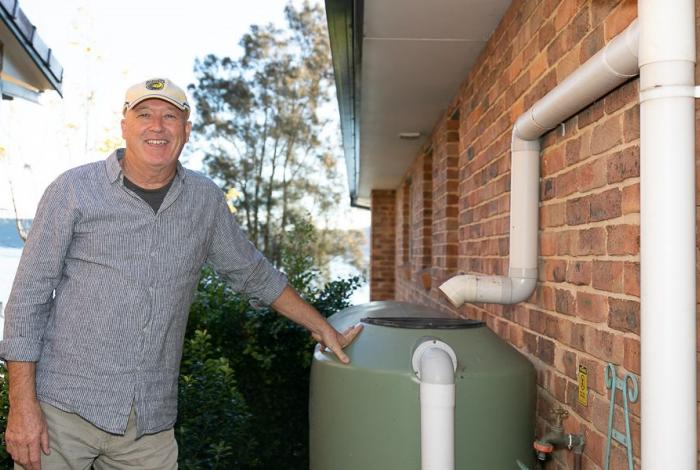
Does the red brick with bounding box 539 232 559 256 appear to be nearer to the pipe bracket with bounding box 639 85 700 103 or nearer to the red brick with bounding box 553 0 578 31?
the red brick with bounding box 553 0 578 31

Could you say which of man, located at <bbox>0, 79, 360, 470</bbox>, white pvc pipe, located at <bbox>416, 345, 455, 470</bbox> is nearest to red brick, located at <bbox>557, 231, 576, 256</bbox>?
white pvc pipe, located at <bbox>416, 345, 455, 470</bbox>

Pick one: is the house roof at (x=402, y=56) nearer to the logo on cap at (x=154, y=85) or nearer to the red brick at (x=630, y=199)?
the logo on cap at (x=154, y=85)

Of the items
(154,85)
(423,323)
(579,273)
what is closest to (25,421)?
(154,85)

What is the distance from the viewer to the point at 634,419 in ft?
5.48

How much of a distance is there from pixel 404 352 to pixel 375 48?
6.65 ft

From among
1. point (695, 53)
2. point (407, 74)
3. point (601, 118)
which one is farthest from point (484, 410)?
point (407, 74)

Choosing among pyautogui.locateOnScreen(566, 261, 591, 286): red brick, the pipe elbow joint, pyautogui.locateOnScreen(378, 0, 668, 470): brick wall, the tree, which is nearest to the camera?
pyautogui.locateOnScreen(378, 0, 668, 470): brick wall

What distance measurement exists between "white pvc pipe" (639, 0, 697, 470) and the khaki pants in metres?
1.41

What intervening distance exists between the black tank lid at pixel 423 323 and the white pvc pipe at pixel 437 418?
37cm

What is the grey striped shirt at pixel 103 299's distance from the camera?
6.39 ft

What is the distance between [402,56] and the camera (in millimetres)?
3857

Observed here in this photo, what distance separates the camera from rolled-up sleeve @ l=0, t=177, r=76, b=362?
1905 millimetres

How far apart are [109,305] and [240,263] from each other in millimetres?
520

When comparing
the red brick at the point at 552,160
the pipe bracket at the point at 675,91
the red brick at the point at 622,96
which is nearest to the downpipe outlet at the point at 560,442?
A: the red brick at the point at 552,160
